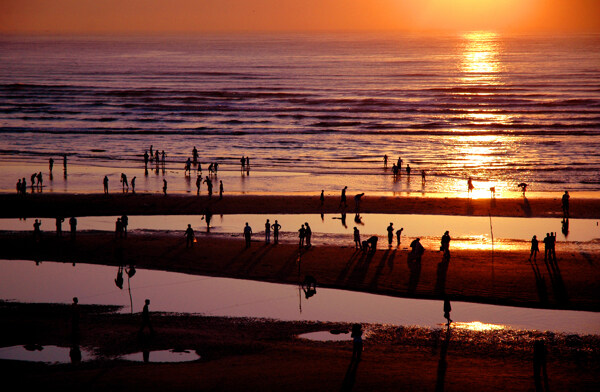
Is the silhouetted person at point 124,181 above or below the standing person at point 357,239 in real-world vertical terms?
above

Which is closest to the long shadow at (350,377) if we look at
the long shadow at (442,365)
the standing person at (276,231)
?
the long shadow at (442,365)

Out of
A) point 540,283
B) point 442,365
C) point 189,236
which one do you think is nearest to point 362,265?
point 540,283

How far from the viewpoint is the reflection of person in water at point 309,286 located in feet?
76.6

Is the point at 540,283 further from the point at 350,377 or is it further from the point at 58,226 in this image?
the point at 58,226

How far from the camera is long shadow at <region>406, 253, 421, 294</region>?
24.1 meters

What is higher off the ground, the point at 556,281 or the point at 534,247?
the point at 534,247

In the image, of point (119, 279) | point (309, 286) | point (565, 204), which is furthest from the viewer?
point (565, 204)

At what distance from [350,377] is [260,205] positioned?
2164cm

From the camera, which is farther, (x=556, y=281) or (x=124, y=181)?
(x=124, y=181)

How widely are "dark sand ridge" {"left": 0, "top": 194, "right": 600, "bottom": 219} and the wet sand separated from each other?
1491cm

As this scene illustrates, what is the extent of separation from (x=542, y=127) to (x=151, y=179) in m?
41.6

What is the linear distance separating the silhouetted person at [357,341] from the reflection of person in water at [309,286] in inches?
215

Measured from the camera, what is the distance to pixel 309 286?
2388 cm

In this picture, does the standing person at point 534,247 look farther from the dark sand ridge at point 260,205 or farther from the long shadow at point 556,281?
the dark sand ridge at point 260,205
